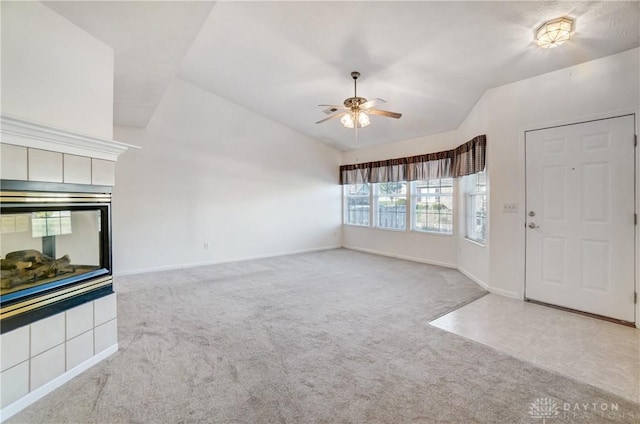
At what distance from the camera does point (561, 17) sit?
2414 millimetres

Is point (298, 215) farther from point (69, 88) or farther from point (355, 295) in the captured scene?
point (69, 88)

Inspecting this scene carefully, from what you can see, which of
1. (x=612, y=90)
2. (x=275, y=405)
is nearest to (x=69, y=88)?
(x=275, y=405)

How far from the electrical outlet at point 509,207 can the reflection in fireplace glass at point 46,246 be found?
437 cm

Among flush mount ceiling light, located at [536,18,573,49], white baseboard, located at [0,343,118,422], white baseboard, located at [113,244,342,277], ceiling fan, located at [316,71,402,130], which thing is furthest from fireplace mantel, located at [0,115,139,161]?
flush mount ceiling light, located at [536,18,573,49]

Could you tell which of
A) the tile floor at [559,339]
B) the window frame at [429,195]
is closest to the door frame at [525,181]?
the tile floor at [559,339]

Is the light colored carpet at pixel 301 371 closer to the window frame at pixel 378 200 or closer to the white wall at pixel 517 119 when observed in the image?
the white wall at pixel 517 119

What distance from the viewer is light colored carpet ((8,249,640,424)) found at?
1651mm

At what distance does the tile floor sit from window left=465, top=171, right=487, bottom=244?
1221 mm

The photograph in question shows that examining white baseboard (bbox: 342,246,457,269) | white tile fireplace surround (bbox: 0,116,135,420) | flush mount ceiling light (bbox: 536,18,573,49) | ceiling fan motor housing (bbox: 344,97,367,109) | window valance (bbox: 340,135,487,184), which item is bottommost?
white baseboard (bbox: 342,246,457,269)

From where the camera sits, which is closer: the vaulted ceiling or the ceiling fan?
the vaulted ceiling

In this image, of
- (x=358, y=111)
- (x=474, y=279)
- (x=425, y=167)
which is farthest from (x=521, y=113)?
(x=474, y=279)

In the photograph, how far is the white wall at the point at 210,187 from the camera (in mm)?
4805

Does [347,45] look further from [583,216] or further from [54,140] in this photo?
[583,216]

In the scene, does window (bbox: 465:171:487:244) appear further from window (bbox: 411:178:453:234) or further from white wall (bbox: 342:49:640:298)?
window (bbox: 411:178:453:234)
